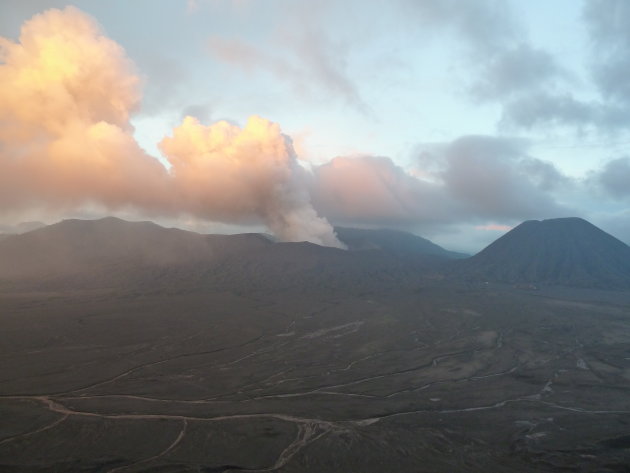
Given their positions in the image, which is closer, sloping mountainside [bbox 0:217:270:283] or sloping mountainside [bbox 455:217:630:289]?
sloping mountainside [bbox 0:217:270:283]

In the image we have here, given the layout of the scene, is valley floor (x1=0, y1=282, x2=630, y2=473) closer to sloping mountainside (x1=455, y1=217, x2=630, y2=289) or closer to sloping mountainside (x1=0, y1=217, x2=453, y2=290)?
sloping mountainside (x1=0, y1=217, x2=453, y2=290)

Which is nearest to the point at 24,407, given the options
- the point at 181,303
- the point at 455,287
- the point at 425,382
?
the point at 425,382

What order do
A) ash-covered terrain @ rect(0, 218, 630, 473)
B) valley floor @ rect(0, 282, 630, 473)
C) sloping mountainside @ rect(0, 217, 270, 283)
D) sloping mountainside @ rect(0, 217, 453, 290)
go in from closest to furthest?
valley floor @ rect(0, 282, 630, 473) → ash-covered terrain @ rect(0, 218, 630, 473) → sloping mountainside @ rect(0, 217, 453, 290) → sloping mountainside @ rect(0, 217, 270, 283)

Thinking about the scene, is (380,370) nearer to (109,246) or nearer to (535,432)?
(535,432)

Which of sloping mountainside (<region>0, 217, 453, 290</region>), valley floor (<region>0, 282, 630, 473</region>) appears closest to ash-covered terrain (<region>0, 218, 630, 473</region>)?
valley floor (<region>0, 282, 630, 473</region>)

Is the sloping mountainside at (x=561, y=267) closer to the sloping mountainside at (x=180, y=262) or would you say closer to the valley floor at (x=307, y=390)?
the sloping mountainside at (x=180, y=262)

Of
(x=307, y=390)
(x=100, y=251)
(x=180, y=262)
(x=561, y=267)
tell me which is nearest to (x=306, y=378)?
(x=307, y=390)

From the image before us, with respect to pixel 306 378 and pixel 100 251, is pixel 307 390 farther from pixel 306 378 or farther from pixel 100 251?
pixel 100 251
